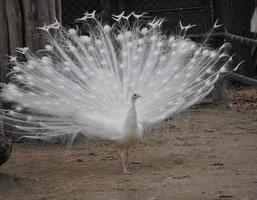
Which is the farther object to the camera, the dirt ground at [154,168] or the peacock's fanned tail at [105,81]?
the peacock's fanned tail at [105,81]

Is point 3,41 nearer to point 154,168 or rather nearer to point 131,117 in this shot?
point 131,117

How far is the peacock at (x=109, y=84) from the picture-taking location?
22.9 feet

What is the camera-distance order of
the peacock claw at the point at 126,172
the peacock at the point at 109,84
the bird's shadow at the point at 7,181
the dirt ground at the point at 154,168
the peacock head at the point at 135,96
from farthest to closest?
1. the peacock at the point at 109,84
2. the peacock claw at the point at 126,172
3. the peacock head at the point at 135,96
4. the bird's shadow at the point at 7,181
5. the dirt ground at the point at 154,168

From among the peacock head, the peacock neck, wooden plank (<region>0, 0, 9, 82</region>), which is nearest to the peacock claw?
the peacock neck

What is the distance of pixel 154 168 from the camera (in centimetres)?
705

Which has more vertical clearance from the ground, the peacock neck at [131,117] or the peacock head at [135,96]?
the peacock head at [135,96]

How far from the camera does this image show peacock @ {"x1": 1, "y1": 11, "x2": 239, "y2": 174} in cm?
699

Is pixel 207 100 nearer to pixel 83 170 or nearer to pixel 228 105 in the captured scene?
pixel 228 105

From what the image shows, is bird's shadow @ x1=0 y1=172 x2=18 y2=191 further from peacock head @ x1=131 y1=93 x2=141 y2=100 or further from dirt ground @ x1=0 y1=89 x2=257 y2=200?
peacock head @ x1=131 y1=93 x2=141 y2=100

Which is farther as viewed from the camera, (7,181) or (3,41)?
(3,41)

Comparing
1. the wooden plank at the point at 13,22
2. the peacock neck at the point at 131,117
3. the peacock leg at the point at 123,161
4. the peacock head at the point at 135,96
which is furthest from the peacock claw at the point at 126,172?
the wooden plank at the point at 13,22

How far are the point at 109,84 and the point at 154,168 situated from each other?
1.05 m

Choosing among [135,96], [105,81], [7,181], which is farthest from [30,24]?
[7,181]

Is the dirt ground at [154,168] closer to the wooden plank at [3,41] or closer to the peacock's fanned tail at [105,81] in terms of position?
the peacock's fanned tail at [105,81]
